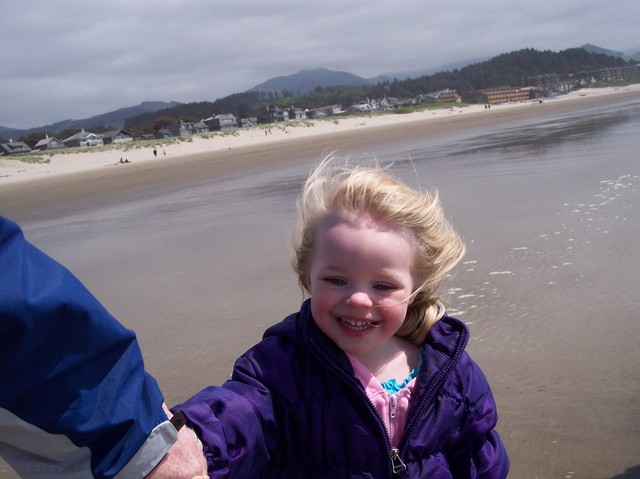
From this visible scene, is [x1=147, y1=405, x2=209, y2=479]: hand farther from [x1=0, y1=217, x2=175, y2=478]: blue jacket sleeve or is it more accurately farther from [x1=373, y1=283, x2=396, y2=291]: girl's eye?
[x1=373, y1=283, x2=396, y2=291]: girl's eye

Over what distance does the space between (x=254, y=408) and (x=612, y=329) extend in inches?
111

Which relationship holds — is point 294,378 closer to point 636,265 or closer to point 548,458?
point 548,458

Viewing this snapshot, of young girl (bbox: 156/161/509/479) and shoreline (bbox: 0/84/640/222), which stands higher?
young girl (bbox: 156/161/509/479)

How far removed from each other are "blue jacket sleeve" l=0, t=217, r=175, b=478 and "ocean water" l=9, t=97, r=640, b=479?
198cm

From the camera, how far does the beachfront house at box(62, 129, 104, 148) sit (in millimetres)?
98625

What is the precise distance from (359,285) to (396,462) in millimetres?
478

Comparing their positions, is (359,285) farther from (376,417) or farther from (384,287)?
(376,417)

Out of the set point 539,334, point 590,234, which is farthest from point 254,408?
point 590,234

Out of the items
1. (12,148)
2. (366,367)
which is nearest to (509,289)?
(366,367)

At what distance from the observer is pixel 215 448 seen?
4.50 ft

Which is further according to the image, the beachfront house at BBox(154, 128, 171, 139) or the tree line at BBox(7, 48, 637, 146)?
the tree line at BBox(7, 48, 637, 146)

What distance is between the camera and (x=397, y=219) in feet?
5.86

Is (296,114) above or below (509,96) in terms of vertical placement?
above

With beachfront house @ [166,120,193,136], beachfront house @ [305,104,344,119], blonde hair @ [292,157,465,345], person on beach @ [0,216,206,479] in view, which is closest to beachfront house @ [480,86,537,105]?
beachfront house @ [305,104,344,119]
